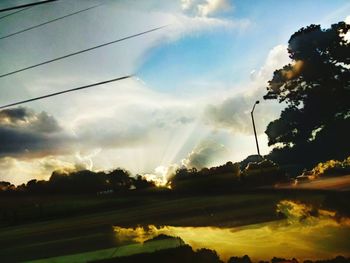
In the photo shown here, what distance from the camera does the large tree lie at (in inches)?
1405

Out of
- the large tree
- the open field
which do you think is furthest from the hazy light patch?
the large tree

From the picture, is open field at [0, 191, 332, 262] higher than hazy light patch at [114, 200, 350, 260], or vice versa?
open field at [0, 191, 332, 262]

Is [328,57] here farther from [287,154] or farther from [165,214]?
[165,214]

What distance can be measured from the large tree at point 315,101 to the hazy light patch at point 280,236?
2926 centimetres

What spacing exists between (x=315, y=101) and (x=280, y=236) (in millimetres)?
31297

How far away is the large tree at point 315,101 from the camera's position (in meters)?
35.7

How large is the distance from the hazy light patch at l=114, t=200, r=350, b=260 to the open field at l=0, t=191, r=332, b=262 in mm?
300

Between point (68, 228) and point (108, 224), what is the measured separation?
93cm

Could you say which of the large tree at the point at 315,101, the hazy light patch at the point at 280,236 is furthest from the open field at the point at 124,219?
the large tree at the point at 315,101

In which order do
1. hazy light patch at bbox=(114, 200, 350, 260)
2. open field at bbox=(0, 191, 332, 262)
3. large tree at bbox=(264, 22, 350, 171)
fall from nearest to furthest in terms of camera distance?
hazy light patch at bbox=(114, 200, 350, 260) < open field at bbox=(0, 191, 332, 262) < large tree at bbox=(264, 22, 350, 171)

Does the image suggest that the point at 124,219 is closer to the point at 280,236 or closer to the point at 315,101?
the point at 280,236

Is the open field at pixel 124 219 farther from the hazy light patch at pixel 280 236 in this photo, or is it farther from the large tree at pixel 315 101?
the large tree at pixel 315 101

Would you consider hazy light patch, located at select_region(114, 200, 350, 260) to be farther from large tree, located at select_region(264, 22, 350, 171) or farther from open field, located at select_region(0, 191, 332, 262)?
large tree, located at select_region(264, 22, 350, 171)

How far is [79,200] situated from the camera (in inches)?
399
